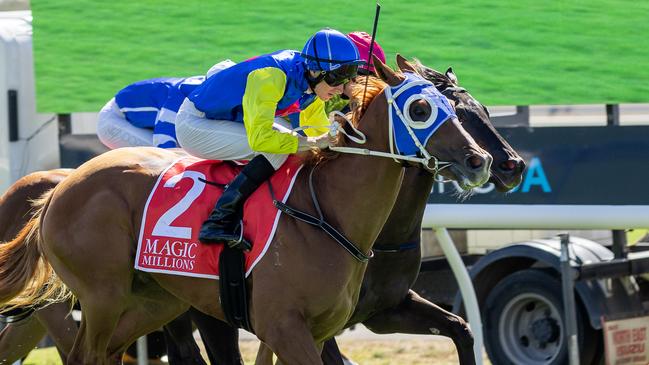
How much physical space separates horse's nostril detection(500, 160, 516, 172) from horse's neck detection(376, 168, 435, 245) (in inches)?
22.2

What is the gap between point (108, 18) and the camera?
7.65 m

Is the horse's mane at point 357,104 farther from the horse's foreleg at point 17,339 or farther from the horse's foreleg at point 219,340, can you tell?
the horse's foreleg at point 17,339

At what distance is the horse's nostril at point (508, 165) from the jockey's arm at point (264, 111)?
2.89 ft

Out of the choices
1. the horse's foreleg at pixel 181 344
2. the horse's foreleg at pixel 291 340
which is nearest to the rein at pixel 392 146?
the horse's foreleg at pixel 291 340

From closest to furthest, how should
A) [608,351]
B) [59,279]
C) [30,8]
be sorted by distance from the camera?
[59,279] < [608,351] < [30,8]

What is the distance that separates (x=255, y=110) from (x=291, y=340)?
0.88 m

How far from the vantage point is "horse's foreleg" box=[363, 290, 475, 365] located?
18.6 feet

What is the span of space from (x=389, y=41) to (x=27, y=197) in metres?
2.23

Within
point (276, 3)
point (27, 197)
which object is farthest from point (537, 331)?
point (27, 197)

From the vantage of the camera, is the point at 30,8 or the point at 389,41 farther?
the point at 30,8

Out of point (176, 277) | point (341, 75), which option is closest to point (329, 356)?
point (176, 277)

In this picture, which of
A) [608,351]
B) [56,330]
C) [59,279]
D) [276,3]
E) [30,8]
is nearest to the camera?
[59,279]

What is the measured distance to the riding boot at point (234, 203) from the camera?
4859 millimetres

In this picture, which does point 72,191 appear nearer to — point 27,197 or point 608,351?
point 27,197
